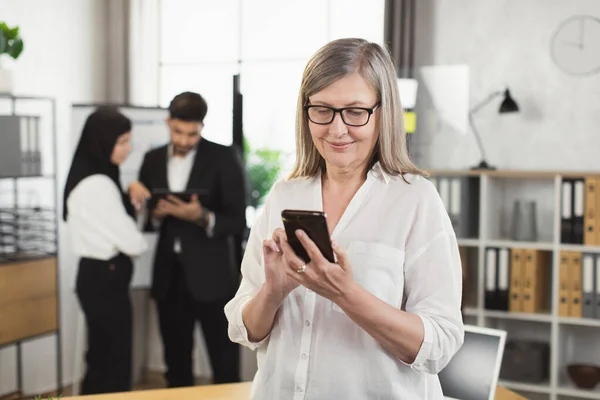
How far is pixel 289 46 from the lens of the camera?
534 centimetres

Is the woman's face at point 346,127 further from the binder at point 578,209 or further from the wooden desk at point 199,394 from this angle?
the binder at point 578,209

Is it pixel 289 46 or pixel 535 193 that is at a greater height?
pixel 289 46

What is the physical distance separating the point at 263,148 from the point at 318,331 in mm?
4003

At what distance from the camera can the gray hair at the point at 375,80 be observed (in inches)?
54.2

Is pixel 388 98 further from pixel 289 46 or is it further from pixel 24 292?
pixel 289 46

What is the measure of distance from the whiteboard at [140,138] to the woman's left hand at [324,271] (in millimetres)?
3253

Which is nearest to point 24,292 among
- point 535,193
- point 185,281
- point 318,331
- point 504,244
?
point 185,281

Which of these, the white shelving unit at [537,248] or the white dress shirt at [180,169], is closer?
the white shelving unit at [537,248]

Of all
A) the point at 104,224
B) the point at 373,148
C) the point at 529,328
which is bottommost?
the point at 529,328

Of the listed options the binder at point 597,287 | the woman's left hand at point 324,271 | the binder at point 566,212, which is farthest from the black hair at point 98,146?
the woman's left hand at point 324,271

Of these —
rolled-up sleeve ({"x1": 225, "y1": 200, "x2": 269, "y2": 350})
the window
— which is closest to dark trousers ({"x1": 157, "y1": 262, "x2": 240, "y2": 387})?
the window

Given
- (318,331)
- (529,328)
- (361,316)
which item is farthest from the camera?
(529,328)

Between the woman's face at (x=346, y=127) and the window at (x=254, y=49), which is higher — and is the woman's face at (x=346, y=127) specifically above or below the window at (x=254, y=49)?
below

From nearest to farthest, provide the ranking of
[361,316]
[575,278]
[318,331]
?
[361,316] < [318,331] < [575,278]
